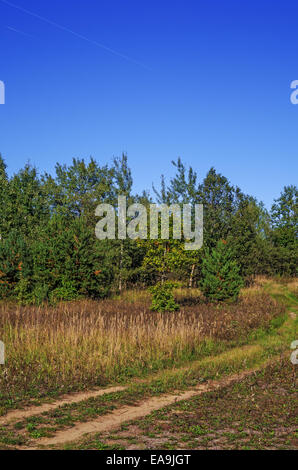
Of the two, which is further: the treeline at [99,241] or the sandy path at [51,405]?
the treeline at [99,241]

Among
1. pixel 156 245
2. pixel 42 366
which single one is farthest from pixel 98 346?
pixel 156 245

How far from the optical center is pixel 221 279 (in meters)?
20.8

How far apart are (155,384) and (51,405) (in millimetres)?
2347

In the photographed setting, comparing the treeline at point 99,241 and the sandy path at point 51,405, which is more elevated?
the treeline at point 99,241

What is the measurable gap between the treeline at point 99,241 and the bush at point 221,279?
978mm

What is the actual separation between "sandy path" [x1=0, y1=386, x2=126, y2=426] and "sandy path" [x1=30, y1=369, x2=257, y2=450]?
937 millimetres

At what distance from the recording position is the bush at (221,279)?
20.5m
